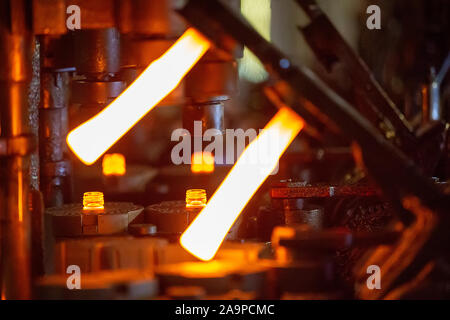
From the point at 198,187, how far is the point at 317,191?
1.64 ft

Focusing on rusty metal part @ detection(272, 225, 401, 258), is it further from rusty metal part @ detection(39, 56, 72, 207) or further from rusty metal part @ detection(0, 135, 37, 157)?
rusty metal part @ detection(39, 56, 72, 207)

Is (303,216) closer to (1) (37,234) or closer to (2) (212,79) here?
(2) (212,79)

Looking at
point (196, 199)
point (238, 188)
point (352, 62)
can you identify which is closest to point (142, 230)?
point (196, 199)

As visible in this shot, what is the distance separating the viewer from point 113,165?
3.87m

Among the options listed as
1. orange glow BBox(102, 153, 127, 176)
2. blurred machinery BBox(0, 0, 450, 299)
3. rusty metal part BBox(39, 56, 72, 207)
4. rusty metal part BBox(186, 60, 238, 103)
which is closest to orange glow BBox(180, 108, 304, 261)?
blurred machinery BBox(0, 0, 450, 299)

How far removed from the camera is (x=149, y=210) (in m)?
2.27

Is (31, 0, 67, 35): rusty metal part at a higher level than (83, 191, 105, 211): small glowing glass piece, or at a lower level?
higher

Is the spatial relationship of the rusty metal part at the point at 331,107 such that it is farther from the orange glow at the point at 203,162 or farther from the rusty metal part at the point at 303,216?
the orange glow at the point at 203,162

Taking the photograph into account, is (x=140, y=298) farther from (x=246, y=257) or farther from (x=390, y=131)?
(x=390, y=131)

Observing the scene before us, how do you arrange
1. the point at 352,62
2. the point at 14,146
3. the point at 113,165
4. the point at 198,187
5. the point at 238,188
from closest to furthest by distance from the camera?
the point at 14,146 → the point at 238,188 → the point at 352,62 → the point at 198,187 → the point at 113,165

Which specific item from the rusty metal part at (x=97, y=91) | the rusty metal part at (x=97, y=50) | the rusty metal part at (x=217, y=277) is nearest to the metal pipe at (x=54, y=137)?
the rusty metal part at (x=97, y=91)

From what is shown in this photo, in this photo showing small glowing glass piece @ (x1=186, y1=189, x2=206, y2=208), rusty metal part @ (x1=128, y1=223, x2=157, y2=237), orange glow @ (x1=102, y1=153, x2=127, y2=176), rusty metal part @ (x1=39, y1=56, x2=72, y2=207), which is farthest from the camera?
orange glow @ (x1=102, y1=153, x2=127, y2=176)

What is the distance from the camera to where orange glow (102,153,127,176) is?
3775 mm

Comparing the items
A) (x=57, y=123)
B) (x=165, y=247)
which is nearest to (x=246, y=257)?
(x=165, y=247)
